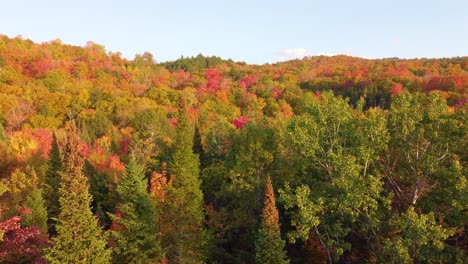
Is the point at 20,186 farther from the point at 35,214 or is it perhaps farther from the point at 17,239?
the point at 17,239

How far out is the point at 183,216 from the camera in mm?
26453

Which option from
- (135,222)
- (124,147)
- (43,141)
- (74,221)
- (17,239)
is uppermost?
(17,239)

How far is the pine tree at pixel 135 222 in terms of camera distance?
23.0 m

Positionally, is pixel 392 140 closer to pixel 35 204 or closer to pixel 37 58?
pixel 35 204

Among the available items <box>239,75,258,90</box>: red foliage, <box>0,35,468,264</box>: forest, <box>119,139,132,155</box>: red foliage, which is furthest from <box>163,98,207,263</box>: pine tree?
<box>239,75,258,90</box>: red foliage

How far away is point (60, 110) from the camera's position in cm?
7769

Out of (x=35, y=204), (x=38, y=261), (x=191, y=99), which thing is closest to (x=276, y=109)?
(x=191, y=99)

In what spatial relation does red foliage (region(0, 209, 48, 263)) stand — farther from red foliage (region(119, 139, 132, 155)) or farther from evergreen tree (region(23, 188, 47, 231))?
red foliage (region(119, 139, 132, 155))

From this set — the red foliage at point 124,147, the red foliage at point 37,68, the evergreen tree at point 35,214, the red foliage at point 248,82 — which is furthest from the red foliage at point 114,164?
the red foliage at point 248,82

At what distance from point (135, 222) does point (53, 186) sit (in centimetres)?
1698

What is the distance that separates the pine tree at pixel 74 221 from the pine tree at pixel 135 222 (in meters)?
2.95

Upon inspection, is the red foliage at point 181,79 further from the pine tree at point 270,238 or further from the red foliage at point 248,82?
the pine tree at point 270,238

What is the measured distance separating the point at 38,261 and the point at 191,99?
72.8 metres

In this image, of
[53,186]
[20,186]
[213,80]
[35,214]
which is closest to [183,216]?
[35,214]
